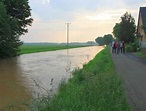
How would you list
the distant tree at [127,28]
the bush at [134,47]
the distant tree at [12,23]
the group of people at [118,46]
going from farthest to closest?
the distant tree at [127,28] → the bush at [134,47] → the group of people at [118,46] → the distant tree at [12,23]

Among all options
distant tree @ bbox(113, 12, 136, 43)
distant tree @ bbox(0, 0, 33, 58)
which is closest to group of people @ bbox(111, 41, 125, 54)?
distant tree @ bbox(113, 12, 136, 43)

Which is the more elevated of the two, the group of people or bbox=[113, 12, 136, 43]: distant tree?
bbox=[113, 12, 136, 43]: distant tree

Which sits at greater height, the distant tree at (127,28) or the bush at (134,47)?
the distant tree at (127,28)

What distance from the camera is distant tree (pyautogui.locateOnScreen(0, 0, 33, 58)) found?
1506 inches

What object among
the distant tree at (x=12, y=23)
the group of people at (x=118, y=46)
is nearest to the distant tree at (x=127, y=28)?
the group of people at (x=118, y=46)

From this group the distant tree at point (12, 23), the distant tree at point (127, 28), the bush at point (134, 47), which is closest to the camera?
the distant tree at point (12, 23)

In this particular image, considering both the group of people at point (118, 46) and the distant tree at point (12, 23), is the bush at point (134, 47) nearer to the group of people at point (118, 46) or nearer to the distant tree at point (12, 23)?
the group of people at point (118, 46)

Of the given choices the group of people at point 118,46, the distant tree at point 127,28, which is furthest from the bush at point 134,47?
the distant tree at point 127,28

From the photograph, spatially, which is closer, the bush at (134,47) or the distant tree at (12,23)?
the distant tree at (12,23)

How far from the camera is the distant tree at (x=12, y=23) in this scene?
125 ft

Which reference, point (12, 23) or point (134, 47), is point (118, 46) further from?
point (12, 23)

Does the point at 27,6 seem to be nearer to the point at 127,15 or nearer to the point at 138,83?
the point at 127,15

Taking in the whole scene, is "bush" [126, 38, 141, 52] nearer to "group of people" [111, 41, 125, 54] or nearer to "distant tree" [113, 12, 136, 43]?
"group of people" [111, 41, 125, 54]

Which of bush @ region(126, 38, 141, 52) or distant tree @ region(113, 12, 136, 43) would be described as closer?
bush @ region(126, 38, 141, 52)
